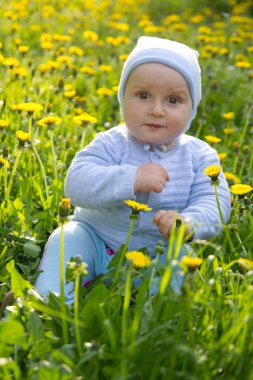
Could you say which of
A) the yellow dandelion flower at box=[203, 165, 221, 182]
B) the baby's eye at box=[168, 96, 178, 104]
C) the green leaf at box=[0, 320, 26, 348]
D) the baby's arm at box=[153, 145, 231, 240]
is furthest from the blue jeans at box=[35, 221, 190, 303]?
the baby's eye at box=[168, 96, 178, 104]

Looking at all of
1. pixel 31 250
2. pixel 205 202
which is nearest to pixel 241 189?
pixel 205 202

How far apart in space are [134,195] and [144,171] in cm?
8

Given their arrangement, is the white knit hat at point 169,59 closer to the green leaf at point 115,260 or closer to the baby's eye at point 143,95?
the baby's eye at point 143,95

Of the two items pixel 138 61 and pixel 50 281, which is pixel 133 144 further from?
pixel 50 281

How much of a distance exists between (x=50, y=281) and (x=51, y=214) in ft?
1.66

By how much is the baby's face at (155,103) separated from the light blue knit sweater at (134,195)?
0.08m

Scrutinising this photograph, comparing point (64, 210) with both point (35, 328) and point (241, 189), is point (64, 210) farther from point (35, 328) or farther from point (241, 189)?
point (241, 189)

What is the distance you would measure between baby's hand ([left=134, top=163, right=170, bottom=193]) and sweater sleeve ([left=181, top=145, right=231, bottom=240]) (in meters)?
0.12

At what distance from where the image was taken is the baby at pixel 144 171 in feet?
6.54

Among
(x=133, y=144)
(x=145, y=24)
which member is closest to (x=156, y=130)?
(x=133, y=144)

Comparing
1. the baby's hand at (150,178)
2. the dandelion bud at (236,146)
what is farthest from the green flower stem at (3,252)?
the dandelion bud at (236,146)

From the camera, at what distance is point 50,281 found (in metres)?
1.88

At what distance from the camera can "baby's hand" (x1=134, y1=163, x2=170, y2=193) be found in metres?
1.95

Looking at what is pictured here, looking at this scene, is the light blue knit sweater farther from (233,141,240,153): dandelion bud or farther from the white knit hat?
(233,141,240,153): dandelion bud
